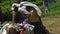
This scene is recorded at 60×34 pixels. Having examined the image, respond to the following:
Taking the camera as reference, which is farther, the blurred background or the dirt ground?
the blurred background

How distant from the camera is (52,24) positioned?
987cm

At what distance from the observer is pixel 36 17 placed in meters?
7.55

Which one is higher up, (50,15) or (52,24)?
(52,24)

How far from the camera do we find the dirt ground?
909 centimetres

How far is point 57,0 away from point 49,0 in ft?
3.75

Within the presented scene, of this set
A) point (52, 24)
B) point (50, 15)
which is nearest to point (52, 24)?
point (52, 24)

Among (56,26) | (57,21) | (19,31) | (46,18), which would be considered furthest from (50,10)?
(19,31)

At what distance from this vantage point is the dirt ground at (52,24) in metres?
9.09

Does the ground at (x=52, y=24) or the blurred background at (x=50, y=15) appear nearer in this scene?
the ground at (x=52, y=24)

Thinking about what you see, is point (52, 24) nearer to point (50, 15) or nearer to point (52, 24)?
point (52, 24)

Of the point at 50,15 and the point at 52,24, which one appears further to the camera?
the point at 50,15

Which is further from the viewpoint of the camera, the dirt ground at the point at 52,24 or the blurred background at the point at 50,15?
the blurred background at the point at 50,15

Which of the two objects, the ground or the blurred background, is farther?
the blurred background

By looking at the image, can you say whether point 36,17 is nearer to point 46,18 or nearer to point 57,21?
point 57,21
